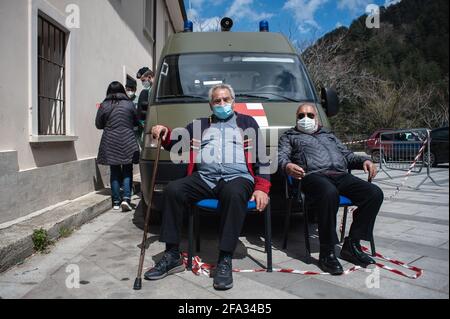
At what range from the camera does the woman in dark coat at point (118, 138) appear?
5.82m

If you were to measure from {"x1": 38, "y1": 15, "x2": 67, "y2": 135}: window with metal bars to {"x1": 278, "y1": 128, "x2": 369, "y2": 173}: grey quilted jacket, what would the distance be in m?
3.31

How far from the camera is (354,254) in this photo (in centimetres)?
367

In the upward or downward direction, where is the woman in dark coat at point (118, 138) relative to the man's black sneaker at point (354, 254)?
upward

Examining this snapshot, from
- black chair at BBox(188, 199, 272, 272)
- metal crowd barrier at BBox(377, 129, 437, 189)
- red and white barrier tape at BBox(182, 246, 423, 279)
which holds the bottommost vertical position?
red and white barrier tape at BBox(182, 246, 423, 279)

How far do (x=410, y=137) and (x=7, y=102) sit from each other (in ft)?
28.0

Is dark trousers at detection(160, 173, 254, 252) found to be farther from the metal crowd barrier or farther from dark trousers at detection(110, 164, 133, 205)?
the metal crowd barrier

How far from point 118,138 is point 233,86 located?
1.88 metres

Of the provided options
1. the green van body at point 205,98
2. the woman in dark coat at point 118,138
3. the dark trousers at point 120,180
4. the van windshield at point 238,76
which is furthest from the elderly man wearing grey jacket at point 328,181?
the dark trousers at point 120,180

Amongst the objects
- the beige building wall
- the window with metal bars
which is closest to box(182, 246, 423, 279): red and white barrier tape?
the beige building wall

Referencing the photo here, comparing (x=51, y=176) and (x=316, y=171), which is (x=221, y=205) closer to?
(x=316, y=171)

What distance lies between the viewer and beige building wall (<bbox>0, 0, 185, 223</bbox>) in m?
4.46

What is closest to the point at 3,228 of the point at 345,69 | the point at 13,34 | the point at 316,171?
the point at 13,34

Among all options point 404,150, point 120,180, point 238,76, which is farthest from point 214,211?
point 404,150

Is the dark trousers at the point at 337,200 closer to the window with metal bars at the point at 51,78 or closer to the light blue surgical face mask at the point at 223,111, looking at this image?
the light blue surgical face mask at the point at 223,111
